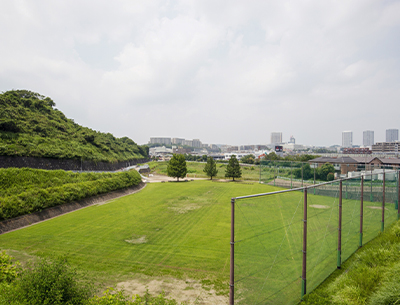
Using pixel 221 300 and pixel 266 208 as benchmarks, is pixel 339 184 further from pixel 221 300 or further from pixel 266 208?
pixel 221 300

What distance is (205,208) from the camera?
17.4 metres

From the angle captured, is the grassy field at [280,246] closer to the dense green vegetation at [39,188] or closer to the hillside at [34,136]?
the dense green vegetation at [39,188]

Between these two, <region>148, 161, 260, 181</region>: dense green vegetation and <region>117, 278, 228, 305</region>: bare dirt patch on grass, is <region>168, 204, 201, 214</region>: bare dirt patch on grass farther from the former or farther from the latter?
<region>148, 161, 260, 181</region>: dense green vegetation

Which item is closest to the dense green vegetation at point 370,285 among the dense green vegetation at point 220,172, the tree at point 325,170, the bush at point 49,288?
the bush at point 49,288

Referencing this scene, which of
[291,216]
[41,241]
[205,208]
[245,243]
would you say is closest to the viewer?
[245,243]

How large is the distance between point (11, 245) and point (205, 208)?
11798 mm

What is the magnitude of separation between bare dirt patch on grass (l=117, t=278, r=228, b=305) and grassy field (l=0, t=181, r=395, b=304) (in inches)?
11.5

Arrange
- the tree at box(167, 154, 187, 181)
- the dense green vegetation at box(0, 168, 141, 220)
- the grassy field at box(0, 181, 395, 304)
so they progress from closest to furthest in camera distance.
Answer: the grassy field at box(0, 181, 395, 304) < the dense green vegetation at box(0, 168, 141, 220) < the tree at box(167, 154, 187, 181)

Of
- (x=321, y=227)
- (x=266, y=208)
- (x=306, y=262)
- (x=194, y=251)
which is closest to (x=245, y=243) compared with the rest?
(x=266, y=208)

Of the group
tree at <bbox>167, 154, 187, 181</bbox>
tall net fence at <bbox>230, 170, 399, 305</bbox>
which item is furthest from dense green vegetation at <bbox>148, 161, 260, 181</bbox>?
tall net fence at <bbox>230, 170, 399, 305</bbox>

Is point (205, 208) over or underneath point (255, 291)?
underneath

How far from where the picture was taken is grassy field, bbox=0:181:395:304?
4.75m

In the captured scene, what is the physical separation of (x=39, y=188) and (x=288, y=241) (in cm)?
1663

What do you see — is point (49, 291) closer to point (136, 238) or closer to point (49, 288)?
point (49, 288)
